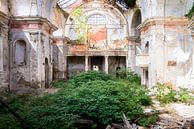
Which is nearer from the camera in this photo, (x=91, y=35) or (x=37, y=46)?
(x=37, y=46)

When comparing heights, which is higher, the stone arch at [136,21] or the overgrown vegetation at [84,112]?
the stone arch at [136,21]

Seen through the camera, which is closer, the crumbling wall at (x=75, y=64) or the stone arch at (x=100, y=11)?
the stone arch at (x=100, y=11)

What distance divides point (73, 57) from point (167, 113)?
87.5 ft

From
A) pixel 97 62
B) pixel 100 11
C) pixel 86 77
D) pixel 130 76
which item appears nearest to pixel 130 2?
pixel 130 76

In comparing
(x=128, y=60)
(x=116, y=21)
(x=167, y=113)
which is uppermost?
(x=116, y=21)

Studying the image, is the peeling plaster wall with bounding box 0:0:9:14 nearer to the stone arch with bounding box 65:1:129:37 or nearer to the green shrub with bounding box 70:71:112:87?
the green shrub with bounding box 70:71:112:87

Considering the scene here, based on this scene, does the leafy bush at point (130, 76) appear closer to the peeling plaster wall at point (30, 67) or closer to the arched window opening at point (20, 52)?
the peeling plaster wall at point (30, 67)

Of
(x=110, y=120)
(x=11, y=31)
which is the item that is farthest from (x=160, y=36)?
(x=110, y=120)

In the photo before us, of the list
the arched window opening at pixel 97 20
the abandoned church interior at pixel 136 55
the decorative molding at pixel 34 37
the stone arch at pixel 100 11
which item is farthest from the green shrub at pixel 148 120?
the arched window opening at pixel 97 20

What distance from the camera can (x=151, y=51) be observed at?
20.7 metres

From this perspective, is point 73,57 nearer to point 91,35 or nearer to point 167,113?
point 91,35

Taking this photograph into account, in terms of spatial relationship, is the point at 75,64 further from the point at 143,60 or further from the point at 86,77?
the point at 86,77

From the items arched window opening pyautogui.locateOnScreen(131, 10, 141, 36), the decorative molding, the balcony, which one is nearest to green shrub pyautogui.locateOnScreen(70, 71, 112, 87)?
the balcony

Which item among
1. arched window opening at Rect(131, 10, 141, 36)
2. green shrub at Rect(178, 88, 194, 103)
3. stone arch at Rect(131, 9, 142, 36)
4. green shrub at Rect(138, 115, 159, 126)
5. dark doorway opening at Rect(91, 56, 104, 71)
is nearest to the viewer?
green shrub at Rect(138, 115, 159, 126)
